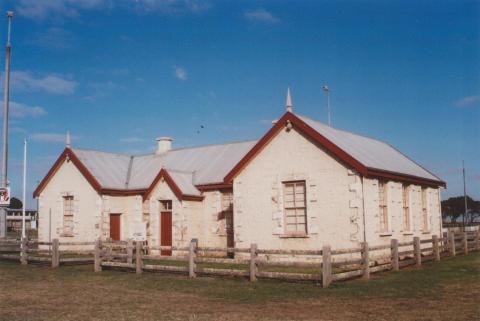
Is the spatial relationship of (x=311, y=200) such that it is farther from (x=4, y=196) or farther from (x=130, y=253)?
(x=4, y=196)

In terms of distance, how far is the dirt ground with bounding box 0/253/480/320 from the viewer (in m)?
10.2

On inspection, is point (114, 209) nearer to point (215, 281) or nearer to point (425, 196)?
point (215, 281)

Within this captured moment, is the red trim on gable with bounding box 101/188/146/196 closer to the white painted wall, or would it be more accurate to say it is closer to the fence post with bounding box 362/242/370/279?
the white painted wall

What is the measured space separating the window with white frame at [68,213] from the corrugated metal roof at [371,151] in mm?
14993

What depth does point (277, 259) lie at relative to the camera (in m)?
20.2

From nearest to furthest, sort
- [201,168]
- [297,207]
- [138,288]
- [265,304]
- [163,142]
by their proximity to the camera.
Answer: [265,304] → [138,288] → [297,207] → [201,168] → [163,142]

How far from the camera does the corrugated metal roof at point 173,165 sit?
25.9 m

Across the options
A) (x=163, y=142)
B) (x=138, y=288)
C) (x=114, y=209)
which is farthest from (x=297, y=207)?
(x=163, y=142)

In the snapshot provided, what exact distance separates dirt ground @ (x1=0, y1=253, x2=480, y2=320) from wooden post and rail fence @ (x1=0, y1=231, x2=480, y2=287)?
1.28 ft

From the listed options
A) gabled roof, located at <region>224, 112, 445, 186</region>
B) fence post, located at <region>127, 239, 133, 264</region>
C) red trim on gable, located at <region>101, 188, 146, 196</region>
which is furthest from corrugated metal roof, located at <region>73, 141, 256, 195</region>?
fence post, located at <region>127, 239, 133, 264</region>

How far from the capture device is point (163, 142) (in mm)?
32531

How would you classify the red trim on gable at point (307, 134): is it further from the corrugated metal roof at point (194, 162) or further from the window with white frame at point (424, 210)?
the window with white frame at point (424, 210)

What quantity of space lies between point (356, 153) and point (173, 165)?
1303cm

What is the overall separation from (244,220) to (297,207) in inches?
99.5
